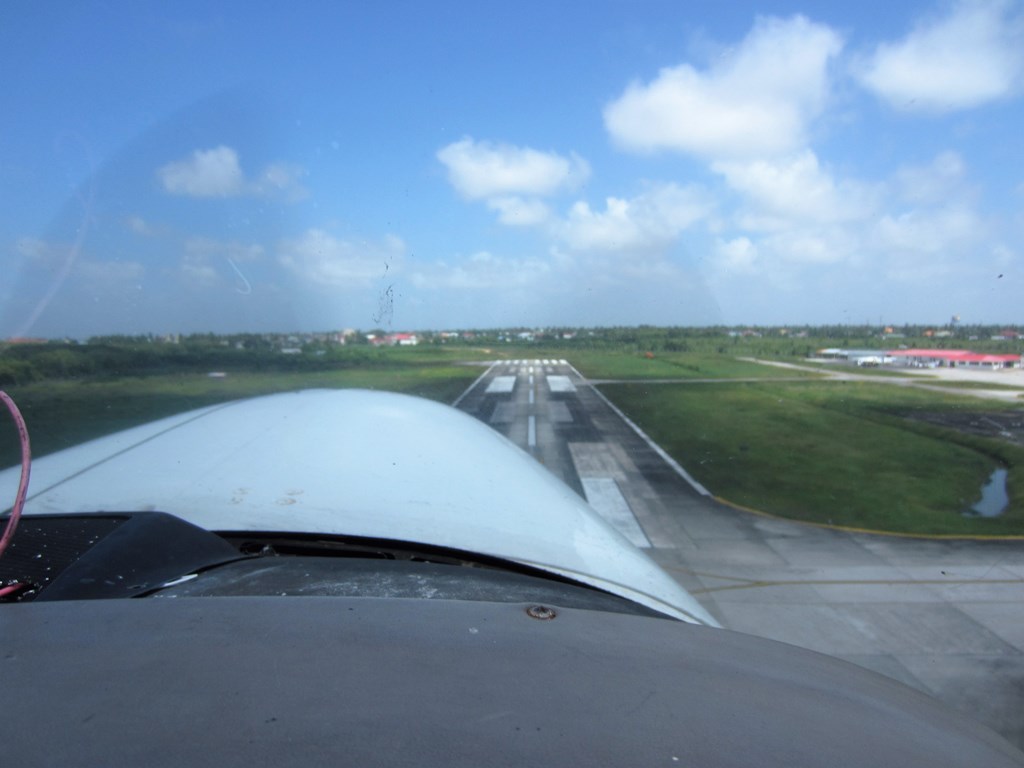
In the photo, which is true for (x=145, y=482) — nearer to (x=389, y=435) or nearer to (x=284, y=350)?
(x=389, y=435)

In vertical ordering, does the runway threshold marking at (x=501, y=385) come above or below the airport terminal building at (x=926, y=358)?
below

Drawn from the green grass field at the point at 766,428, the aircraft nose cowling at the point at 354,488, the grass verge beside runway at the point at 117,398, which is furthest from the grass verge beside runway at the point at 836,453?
the aircraft nose cowling at the point at 354,488

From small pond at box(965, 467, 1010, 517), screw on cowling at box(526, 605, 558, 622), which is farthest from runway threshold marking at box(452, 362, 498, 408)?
screw on cowling at box(526, 605, 558, 622)

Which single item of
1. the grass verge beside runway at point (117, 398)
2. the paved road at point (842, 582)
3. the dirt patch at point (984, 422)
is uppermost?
the grass verge beside runway at point (117, 398)

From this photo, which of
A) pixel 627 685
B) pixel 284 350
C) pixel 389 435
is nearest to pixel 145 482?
pixel 389 435

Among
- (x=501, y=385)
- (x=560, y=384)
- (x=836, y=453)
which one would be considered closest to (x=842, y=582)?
(x=836, y=453)

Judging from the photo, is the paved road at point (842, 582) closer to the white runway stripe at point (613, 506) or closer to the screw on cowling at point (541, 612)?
the white runway stripe at point (613, 506)

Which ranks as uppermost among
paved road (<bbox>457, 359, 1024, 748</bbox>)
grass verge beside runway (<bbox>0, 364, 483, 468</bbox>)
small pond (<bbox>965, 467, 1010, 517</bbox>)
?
grass verge beside runway (<bbox>0, 364, 483, 468</bbox>)

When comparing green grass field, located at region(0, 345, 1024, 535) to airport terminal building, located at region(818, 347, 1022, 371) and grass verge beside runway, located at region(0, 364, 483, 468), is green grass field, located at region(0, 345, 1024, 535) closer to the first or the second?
grass verge beside runway, located at region(0, 364, 483, 468)
